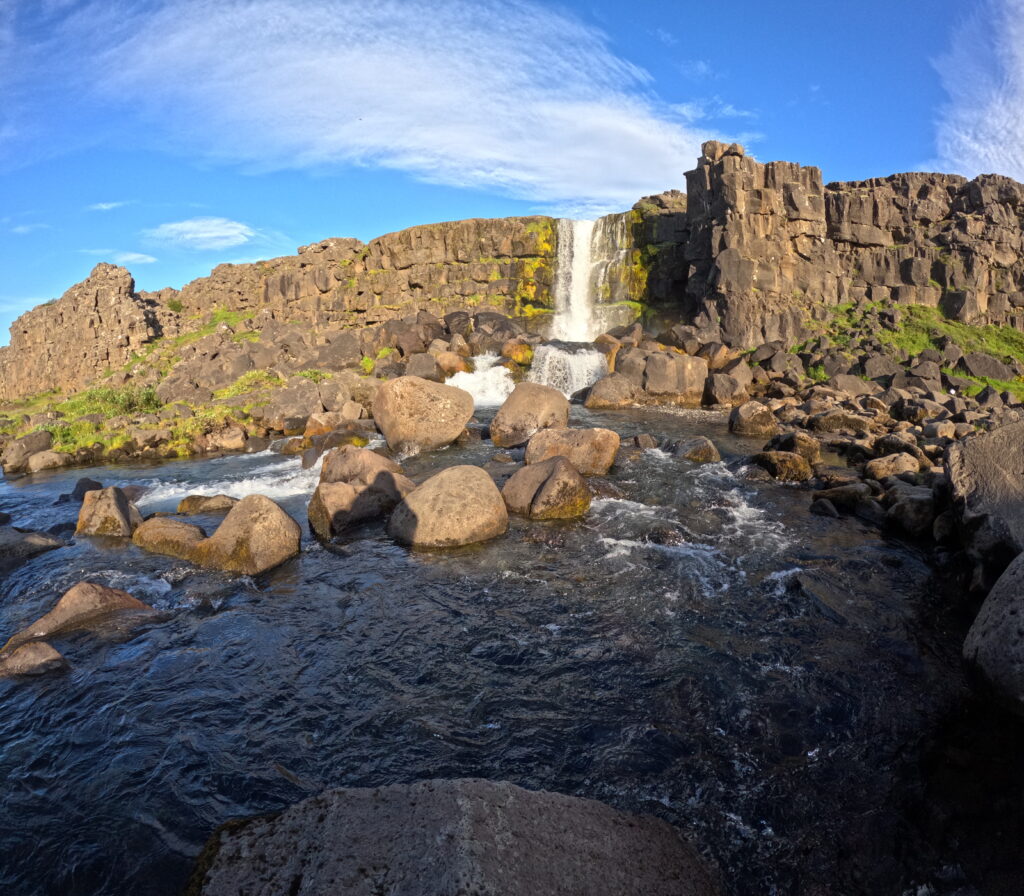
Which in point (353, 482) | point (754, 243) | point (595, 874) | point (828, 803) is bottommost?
point (828, 803)

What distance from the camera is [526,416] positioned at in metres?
21.9

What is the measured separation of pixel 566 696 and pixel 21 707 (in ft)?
21.8

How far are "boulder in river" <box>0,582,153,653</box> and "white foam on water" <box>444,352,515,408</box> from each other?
74.4ft

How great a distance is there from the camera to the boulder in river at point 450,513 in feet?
41.4

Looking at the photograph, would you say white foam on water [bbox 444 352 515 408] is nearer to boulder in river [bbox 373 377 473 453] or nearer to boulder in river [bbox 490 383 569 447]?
boulder in river [bbox 490 383 569 447]

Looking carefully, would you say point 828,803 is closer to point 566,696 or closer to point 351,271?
point 566,696

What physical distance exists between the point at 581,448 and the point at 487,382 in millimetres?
16889

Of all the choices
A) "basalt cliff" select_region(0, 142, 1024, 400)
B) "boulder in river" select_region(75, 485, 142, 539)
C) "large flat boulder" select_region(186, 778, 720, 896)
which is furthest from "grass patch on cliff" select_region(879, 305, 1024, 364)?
"large flat boulder" select_region(186, 778, 720, 896)

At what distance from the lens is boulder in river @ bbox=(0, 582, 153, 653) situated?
9.44 metres

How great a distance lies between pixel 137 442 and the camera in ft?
85.0

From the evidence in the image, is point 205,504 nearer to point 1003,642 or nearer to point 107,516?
point 107,516

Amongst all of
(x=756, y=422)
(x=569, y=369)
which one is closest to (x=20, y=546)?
(x=756, y=422)

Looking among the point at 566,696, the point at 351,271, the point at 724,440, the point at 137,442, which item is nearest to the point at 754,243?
the point at 724,440

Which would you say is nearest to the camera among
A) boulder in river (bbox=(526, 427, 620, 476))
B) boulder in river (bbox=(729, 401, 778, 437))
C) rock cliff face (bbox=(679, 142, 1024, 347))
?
boulder in river (bbox=(526, 427, 620, 476))
